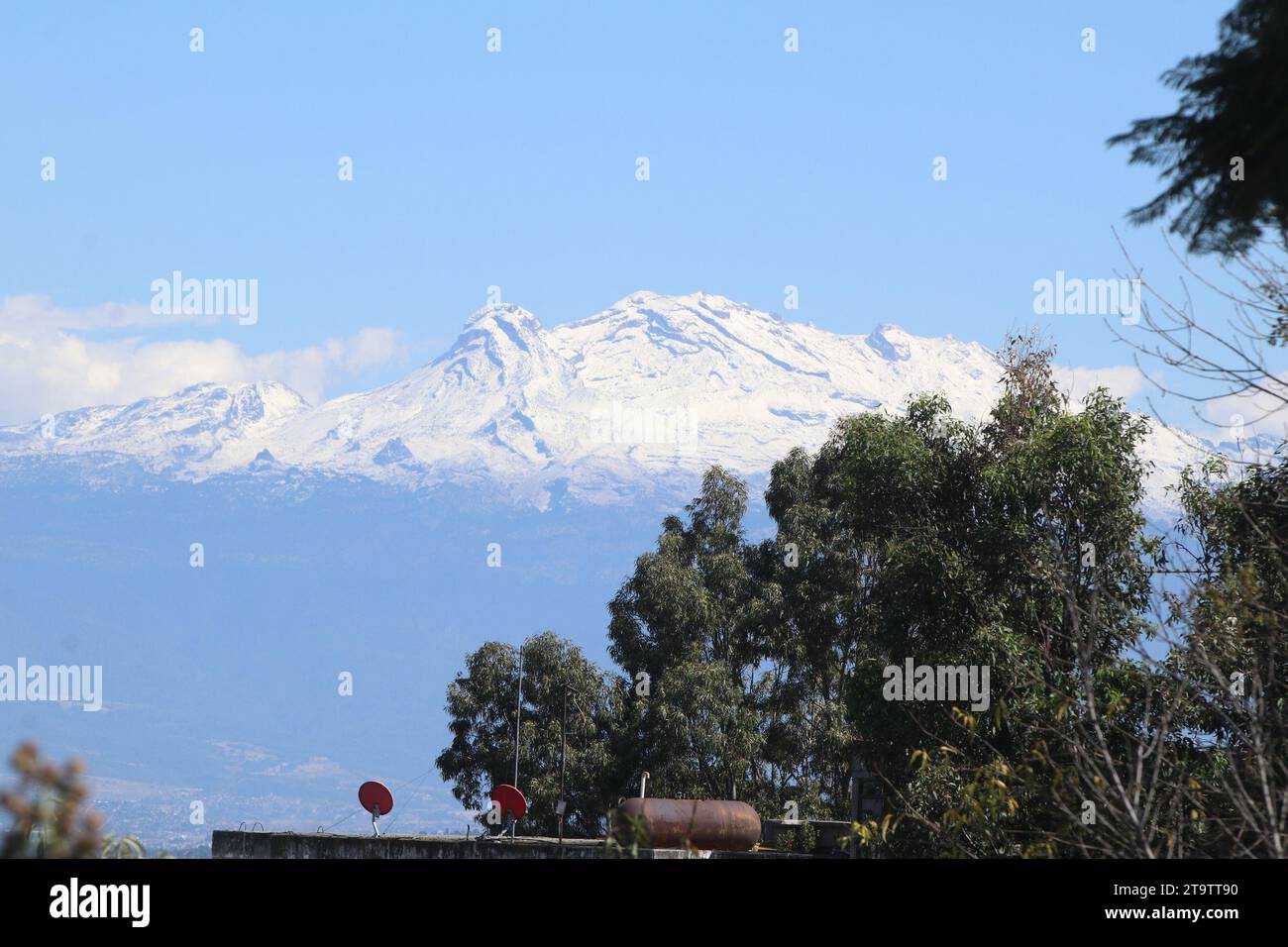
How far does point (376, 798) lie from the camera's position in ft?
111

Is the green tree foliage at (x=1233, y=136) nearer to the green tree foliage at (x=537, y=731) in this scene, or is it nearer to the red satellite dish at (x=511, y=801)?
the red satellite dish at (x=511, y=801)

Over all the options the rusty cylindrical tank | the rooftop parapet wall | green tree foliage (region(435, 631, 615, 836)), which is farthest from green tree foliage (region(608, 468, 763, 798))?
the rooftop parapet wall

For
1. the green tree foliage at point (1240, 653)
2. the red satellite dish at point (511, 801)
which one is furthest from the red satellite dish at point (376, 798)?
the green tree foliage at point (1240, 653)

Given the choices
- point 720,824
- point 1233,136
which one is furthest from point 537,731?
point 1233,136

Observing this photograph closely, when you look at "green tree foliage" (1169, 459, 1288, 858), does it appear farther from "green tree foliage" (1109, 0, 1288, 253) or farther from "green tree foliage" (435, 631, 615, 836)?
"green tree foliage" (435, 631, 615, 836)

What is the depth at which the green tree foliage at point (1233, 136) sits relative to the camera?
746 centimetres

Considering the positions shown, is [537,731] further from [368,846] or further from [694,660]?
[368,846]

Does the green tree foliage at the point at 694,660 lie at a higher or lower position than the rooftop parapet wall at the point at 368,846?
higher

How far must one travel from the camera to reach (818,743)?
47188mm

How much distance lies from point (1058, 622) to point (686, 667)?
2587 cm

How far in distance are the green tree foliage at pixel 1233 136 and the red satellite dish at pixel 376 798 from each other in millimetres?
27236

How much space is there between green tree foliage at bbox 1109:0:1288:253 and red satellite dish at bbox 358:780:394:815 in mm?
27236

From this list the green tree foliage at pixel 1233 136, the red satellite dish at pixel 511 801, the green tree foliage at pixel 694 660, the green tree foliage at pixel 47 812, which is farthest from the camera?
the green tree foliage at pixel 694 660
